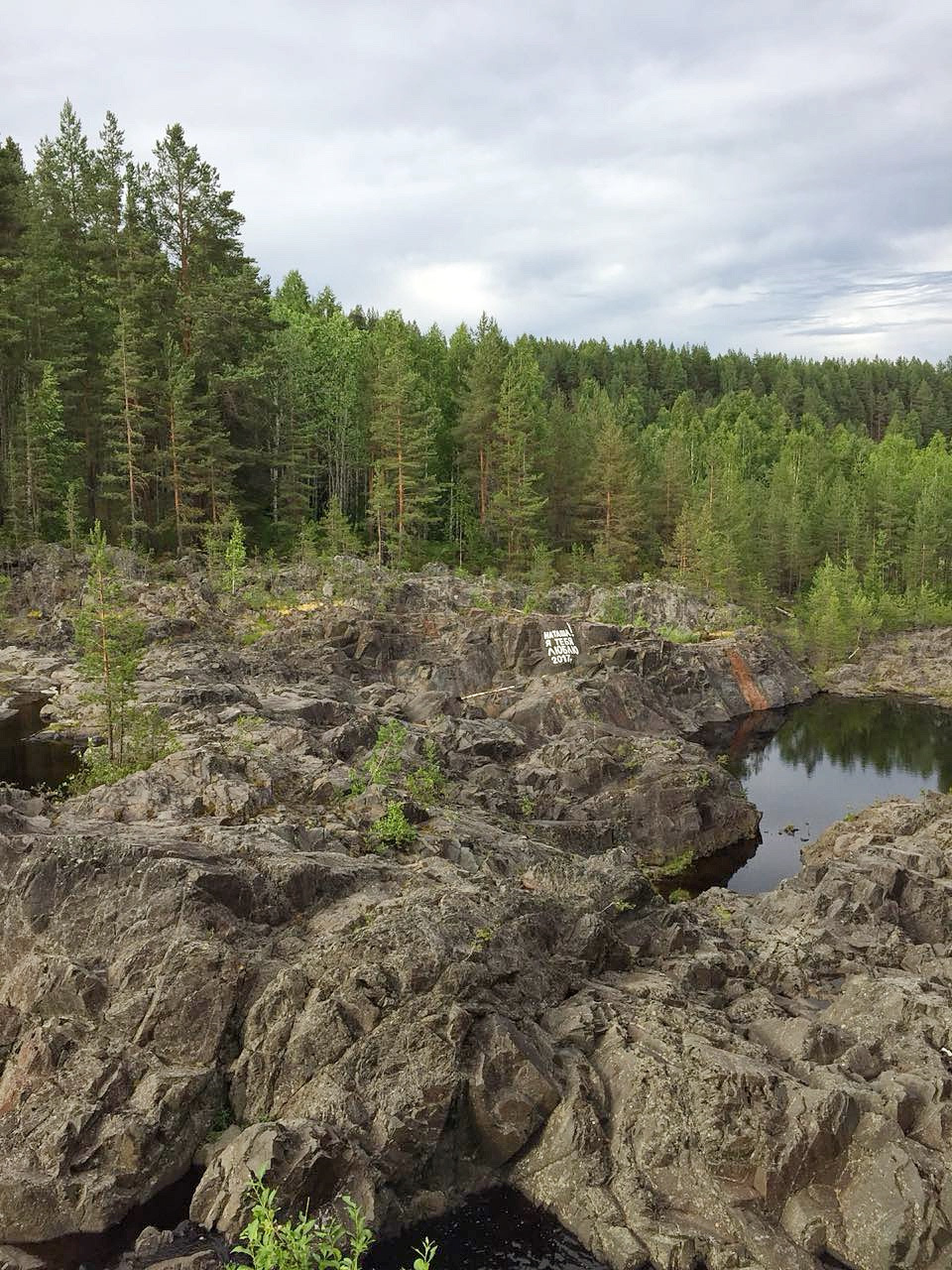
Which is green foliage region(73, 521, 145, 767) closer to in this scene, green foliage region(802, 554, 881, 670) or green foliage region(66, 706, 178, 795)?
green foliage region(66, 706, 178, 795)

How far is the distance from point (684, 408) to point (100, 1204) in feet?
531

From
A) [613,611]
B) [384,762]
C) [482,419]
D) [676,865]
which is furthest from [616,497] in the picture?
[384,762]

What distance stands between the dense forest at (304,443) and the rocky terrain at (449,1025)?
156 ft

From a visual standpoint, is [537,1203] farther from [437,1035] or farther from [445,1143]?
[437,1035]

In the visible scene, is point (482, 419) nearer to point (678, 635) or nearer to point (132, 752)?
point (678, 635)

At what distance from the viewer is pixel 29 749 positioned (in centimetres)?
4688

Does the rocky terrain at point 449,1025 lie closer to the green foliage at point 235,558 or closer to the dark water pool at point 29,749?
the dark water pool at point 29,749

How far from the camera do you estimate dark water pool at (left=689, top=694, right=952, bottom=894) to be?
43.2 m

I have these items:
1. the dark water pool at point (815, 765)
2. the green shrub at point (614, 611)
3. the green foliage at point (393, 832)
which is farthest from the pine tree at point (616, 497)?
the green foliage at point (393, 832)

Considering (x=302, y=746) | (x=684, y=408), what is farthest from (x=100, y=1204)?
(x=684, y=408)

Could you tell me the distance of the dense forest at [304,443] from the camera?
244 ft

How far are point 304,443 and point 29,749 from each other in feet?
150

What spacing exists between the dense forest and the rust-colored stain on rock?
54.0 ft

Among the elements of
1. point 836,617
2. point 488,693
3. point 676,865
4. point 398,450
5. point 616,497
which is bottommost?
point 676,865
